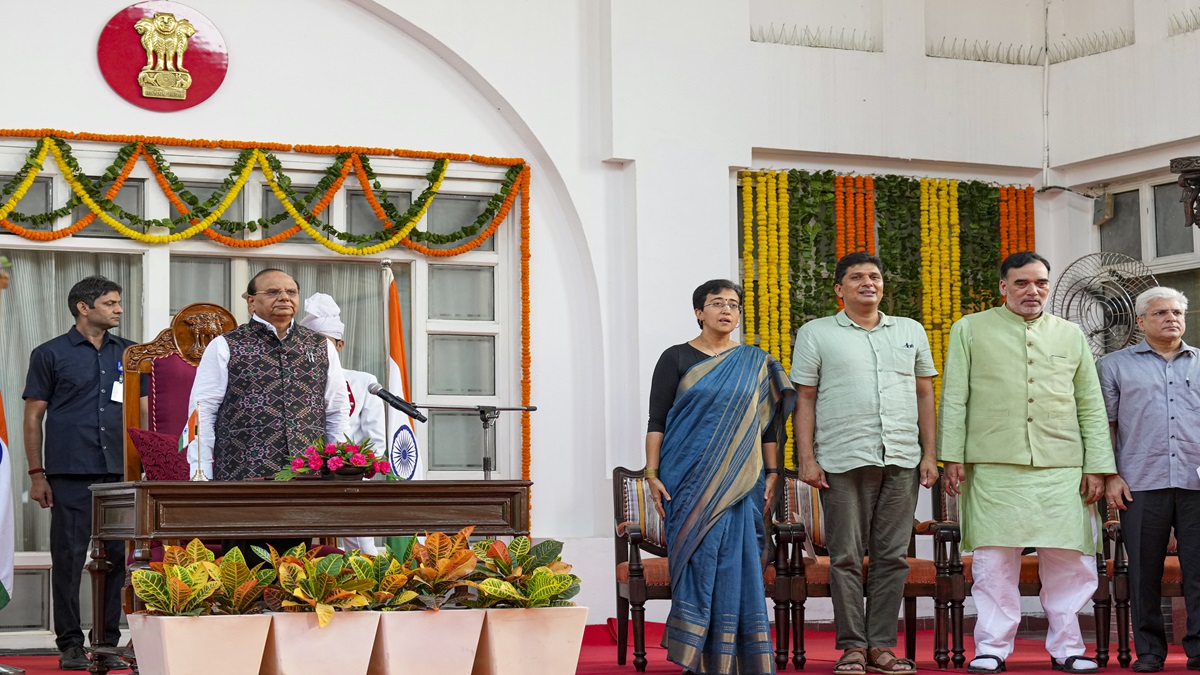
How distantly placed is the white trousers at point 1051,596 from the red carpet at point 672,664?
13 cm

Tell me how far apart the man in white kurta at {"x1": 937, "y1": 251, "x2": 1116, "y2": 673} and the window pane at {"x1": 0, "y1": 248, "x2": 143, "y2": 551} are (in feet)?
12.8

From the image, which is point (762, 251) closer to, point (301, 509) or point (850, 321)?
point (850, 321)

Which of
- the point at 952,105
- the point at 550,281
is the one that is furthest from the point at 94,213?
the point at 952,105

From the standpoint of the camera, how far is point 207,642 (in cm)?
383

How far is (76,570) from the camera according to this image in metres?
6.45

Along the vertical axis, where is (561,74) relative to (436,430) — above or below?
above

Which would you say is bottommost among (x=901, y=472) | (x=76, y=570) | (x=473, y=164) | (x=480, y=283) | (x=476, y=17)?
(x=76, y=570)

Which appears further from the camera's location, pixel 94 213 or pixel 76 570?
pixel 94 213

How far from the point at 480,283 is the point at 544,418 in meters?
0.77

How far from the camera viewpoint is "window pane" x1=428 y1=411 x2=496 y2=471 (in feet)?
25.5

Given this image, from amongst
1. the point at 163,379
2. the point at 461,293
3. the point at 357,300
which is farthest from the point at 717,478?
the point at 357,300

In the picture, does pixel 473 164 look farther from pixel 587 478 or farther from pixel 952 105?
pixel 952 105

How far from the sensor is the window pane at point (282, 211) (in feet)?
24.7

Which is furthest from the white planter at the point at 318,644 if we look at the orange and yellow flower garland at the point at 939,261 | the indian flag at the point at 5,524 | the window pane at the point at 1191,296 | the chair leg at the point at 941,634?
the window pane at the point at 1191,296
